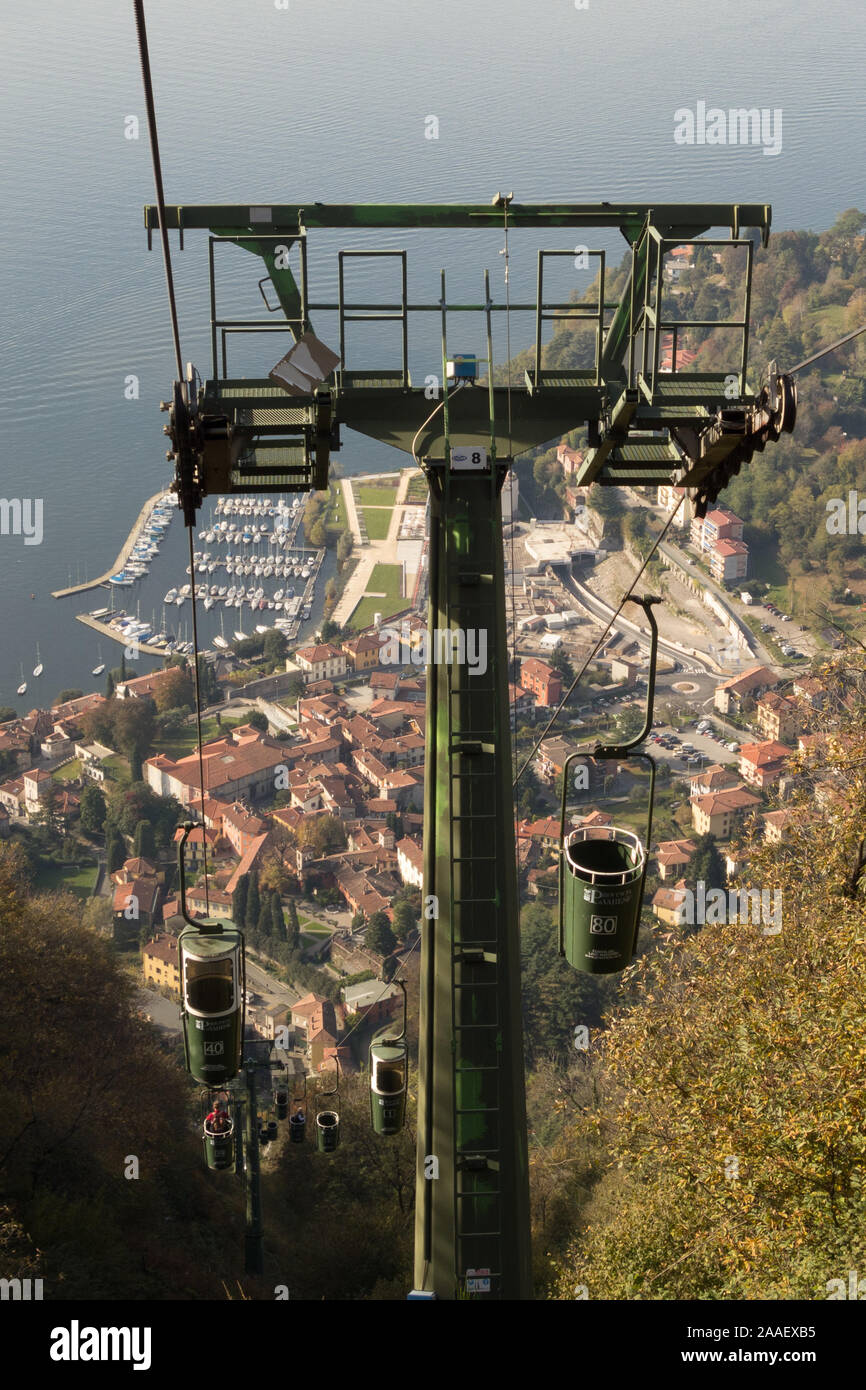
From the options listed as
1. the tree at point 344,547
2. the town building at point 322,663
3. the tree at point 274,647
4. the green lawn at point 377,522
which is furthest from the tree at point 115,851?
the green lawn at point 377,522

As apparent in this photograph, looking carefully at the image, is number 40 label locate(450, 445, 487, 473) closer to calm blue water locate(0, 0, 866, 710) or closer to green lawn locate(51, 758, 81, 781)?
green lawn locate(51, 758, 81, 781)

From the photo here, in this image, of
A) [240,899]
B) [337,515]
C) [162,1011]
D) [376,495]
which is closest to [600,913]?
[162,1011]

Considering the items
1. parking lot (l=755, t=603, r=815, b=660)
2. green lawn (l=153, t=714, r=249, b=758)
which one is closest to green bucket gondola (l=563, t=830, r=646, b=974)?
green lawn (l=153, t=714, r=249, b=758)

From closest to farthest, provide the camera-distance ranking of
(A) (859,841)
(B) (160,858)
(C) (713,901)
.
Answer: (A) (859,841)
(C) (713,901)
(B) (160,858)

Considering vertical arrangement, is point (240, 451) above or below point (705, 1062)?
above

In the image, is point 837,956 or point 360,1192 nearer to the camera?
point 837,956

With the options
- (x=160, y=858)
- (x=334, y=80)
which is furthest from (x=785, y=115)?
(x=160, y=858)

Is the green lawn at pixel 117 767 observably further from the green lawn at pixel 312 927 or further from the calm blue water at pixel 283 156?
the green lawn at pixel 312 927
